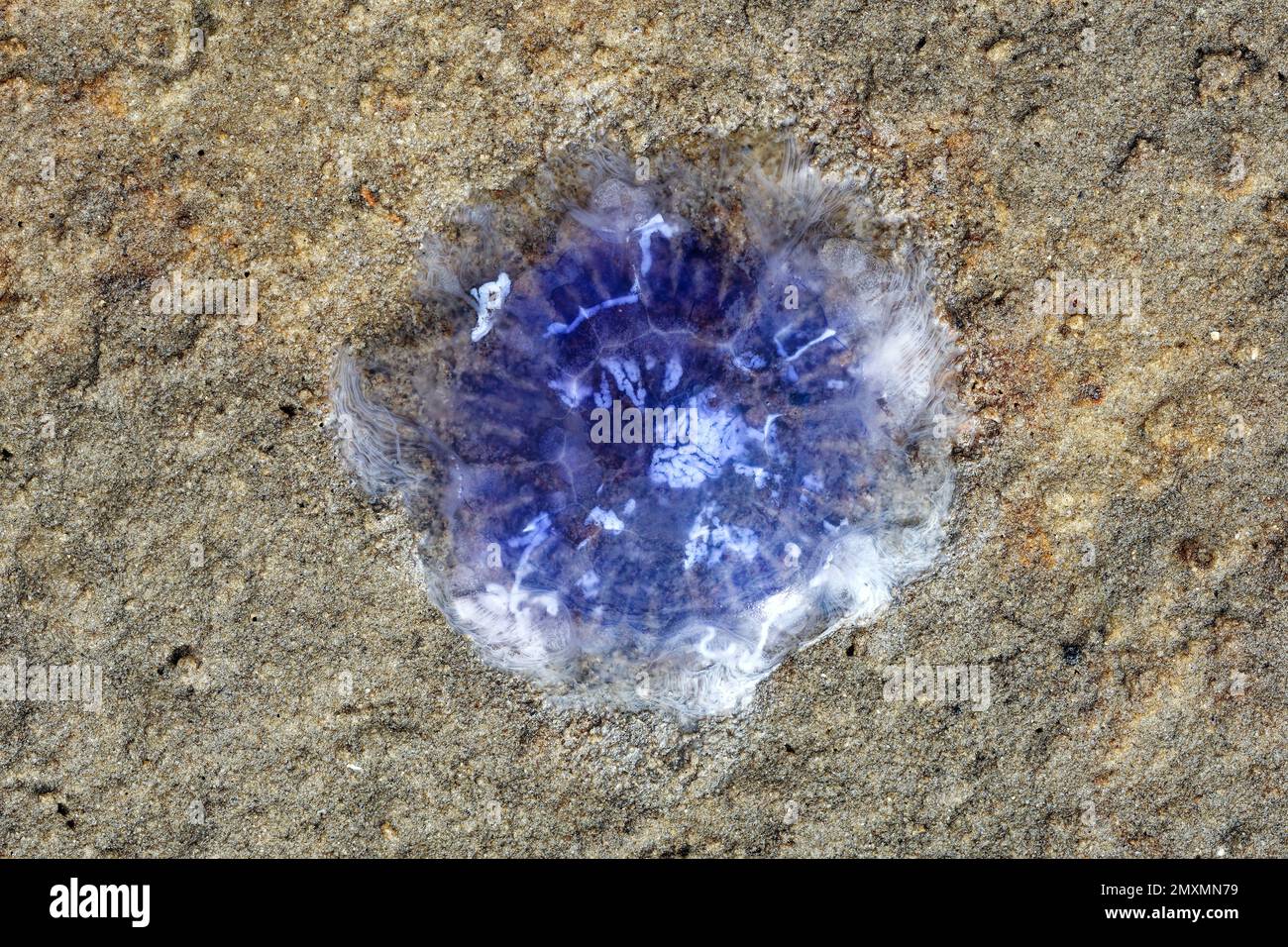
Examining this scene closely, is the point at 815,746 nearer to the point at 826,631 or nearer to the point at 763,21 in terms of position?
the point at 826,631

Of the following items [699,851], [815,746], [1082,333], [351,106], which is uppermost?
[351,106]

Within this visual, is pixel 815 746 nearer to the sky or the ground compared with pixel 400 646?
nearer to the ground

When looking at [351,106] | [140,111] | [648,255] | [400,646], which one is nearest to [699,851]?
[400,646]

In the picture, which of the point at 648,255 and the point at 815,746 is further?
the point at 815,746
